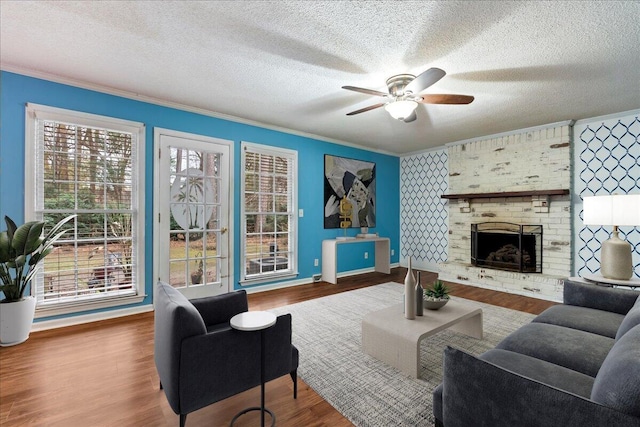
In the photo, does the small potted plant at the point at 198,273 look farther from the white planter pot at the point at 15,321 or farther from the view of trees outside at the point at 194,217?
the white planter pot at the point at 15,321

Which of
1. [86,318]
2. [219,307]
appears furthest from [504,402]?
[86,318]

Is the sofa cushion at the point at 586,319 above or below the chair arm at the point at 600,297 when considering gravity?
below

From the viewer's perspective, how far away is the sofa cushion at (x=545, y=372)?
1280mm

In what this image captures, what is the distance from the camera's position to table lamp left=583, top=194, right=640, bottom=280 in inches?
99.6

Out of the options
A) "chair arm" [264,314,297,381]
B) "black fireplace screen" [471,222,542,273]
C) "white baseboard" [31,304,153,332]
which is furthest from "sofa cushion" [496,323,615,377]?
"white baseboard" [31,304,153,332]

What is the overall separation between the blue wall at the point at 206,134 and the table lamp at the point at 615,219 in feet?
11.8

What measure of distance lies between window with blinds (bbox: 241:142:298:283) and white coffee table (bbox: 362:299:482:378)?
2.46 m

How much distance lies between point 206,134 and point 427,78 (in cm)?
294

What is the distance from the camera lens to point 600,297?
2312 millimetres

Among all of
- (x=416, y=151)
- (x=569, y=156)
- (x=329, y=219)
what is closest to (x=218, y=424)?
(x=329, y=219)

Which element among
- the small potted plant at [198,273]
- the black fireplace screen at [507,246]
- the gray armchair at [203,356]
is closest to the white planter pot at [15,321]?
the small potted plant at [198,273]

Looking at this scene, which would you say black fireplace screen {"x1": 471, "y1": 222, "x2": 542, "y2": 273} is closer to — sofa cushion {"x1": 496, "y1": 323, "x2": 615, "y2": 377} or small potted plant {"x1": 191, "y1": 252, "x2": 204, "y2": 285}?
sofa cushion {"x1": 496, "y1": 323, "x2": 615, "y2": 377}

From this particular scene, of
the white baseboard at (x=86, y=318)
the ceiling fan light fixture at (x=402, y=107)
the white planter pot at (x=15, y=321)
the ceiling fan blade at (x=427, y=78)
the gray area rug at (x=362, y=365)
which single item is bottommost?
the gray area rug at (x=362, y=365)

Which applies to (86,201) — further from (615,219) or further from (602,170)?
(602,170)
